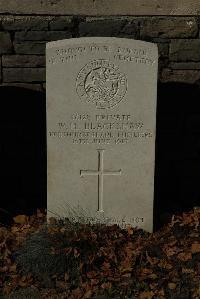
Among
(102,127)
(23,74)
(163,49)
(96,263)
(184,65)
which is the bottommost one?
Answer: (96,263)

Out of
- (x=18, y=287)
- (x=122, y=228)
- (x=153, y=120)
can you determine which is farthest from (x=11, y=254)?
(x=153, y=120)

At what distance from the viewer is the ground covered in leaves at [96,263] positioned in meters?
4.00

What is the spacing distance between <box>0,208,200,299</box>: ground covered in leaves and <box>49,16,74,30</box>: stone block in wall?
183 cm

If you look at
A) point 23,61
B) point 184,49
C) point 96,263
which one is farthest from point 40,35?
point 96,263

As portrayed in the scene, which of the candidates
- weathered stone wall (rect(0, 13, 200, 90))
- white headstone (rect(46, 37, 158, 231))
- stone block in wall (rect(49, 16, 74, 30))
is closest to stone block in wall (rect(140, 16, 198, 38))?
weathered stone wall (rect(0, 13, 200, 90))

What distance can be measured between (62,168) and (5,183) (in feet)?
3.53

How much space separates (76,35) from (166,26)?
865mm

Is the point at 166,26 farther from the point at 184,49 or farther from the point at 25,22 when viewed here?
the point at 25,22

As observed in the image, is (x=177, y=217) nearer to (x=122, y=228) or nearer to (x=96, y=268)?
(x=122, y=228)

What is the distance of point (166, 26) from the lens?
17.1ft

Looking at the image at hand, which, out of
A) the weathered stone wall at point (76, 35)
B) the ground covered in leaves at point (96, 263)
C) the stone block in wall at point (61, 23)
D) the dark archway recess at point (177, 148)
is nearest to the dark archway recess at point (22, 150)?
the weathered stone wall at point (76, 35)

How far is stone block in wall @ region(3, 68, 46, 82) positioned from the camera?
5.27 metres

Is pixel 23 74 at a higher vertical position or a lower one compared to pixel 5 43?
lower

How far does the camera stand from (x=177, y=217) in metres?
5.05
